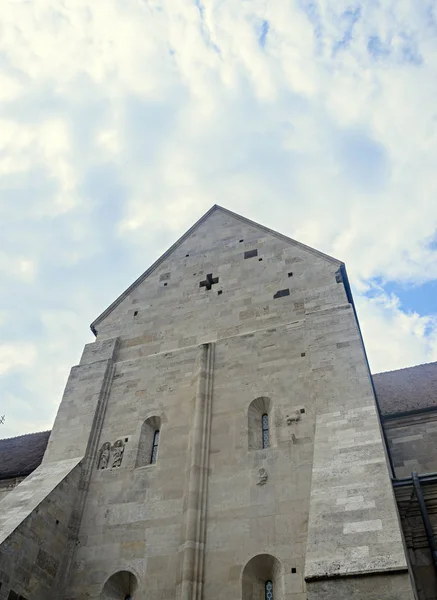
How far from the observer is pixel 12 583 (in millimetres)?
8656

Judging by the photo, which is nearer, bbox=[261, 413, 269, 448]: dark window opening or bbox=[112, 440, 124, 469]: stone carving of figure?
bbox=[261, 413, 269, 448]: dark window opening

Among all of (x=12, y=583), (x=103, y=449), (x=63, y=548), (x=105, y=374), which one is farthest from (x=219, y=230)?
(x=12, y=583)

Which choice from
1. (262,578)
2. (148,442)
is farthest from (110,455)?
(262,578)

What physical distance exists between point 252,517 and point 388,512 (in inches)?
118

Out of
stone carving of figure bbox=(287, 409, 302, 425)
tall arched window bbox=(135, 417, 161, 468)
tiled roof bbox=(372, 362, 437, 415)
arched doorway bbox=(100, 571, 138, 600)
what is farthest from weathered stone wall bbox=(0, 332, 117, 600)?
tiled roof bbox=(372, 362, 437, 415)

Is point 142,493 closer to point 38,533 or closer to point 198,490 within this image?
point 198,490

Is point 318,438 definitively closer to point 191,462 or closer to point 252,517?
point 252,517

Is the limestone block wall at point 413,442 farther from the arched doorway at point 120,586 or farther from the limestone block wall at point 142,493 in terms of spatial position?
the arched doorway at point 120,586

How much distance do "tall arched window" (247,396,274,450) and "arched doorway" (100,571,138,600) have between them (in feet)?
10.6

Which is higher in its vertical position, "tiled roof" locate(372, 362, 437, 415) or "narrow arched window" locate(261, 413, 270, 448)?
"tiled roof" locate(372, 362, 437, 415)

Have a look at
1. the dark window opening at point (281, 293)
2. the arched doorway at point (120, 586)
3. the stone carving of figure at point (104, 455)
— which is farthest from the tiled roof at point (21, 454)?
the dark window opening at point (281, 293)

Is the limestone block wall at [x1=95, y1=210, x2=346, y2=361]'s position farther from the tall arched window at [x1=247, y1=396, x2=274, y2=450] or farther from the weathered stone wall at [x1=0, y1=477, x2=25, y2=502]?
the weathered stone wall at [x1=0, y1=477, x2=25, y2=502]

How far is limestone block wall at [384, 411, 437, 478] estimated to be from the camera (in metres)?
11.7

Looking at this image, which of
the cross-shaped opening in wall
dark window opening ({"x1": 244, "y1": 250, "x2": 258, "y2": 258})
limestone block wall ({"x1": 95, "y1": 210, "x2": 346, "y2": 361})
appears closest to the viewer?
limestone block wall ({"x1": 95, "y1": 210, "x2": 346, "y2": 361})
